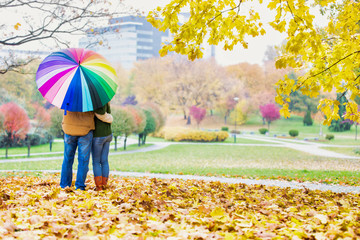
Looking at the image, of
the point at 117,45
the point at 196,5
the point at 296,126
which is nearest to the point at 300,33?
the point at 196,5

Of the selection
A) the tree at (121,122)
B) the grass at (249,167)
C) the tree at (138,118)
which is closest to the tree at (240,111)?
the tree at (138,118)

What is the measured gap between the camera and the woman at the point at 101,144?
4750 millimetres

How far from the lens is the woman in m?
4.75

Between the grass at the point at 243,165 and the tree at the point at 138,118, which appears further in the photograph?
the tree at the point at 138,118

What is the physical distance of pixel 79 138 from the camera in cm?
471

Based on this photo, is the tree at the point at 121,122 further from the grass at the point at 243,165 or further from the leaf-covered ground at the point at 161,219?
the leaf-covered ground at the point at 161,219

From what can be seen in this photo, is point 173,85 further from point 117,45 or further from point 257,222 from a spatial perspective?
point 117,45

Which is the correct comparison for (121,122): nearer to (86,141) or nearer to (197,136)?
(197,136)

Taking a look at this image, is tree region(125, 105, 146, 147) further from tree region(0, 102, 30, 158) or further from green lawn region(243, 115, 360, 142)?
green lawn region(243, 115, 360, 142)

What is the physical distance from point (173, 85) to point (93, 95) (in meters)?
42.2

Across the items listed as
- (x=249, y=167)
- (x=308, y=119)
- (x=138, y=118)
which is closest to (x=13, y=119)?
(x=138, y=118)

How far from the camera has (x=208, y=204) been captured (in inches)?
149

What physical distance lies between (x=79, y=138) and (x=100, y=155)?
1.39 ft

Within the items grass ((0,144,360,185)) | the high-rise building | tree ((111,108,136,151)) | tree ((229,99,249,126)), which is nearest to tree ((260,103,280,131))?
tree ((229,99,249,126))
